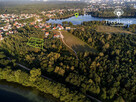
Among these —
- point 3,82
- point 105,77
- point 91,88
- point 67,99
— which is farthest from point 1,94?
point 105,77

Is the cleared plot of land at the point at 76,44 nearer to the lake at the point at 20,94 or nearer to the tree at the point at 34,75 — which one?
the tree at the point at 34,75

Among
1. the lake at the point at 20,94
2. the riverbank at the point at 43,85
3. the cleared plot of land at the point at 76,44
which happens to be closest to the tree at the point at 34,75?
the riverbank at the point at 43,85

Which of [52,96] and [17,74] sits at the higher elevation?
[17,74]

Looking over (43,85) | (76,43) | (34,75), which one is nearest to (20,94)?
(34,75)

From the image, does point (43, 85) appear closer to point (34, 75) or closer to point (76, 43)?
point (34, 75)

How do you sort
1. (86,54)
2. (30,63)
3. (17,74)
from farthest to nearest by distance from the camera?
1. (86,54)
2. (30,63)
3. (17,74)

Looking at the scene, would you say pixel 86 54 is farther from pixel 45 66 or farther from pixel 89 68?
pixel 45 66

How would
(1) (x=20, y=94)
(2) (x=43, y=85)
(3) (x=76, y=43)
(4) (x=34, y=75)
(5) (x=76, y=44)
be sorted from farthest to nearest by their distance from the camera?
(3) (x=76, y=43) → (5) (x=76, y=44) → (4) (x=34, y=75) → (1) (x=20, y=94) → (2) (x=43, y=85)
